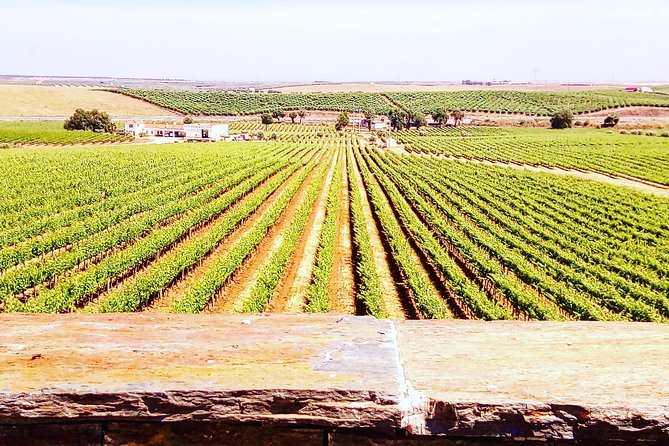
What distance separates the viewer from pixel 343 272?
74.3 ft

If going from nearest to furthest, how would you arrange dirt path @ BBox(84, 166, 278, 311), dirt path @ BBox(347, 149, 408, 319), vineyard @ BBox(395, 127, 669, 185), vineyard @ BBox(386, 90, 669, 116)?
1. dirt path @ BBox(347, 149, 408, 319)
2. dirt path @ BBox(84, 166, 278, 311)
3. vineyard @ BBox(395, 127, 669, 185)
4. vineyard @ BBox(386, 90, 669, 116)

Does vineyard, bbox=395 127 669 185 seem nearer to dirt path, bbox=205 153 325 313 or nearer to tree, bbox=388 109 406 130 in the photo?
tree, bbox=388 109 406 130

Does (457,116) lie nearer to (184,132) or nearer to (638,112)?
(638,112)

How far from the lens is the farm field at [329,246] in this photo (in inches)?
727

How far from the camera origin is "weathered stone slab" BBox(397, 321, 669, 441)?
2.09 m

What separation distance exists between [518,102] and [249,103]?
276 ft

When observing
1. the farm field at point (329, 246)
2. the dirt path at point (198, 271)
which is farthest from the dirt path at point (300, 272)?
the dirt path at point (198, 271)

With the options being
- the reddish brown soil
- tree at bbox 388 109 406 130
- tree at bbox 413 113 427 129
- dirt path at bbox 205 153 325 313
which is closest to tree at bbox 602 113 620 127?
the reddish brown soil

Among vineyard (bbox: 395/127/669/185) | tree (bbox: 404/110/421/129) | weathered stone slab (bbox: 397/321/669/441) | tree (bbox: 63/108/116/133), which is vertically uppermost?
tree (bbox: 404/110/421/129)

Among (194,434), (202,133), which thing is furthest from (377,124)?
(194,434)

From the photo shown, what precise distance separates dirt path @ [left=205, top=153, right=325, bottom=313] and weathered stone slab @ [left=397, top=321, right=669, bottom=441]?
15471mm

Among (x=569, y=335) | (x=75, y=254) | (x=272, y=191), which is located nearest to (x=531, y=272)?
(x=75, y=254)

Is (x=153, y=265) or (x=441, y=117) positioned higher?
(x=441, y=117)

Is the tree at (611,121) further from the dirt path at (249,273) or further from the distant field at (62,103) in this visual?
the distant field at (62,103)
